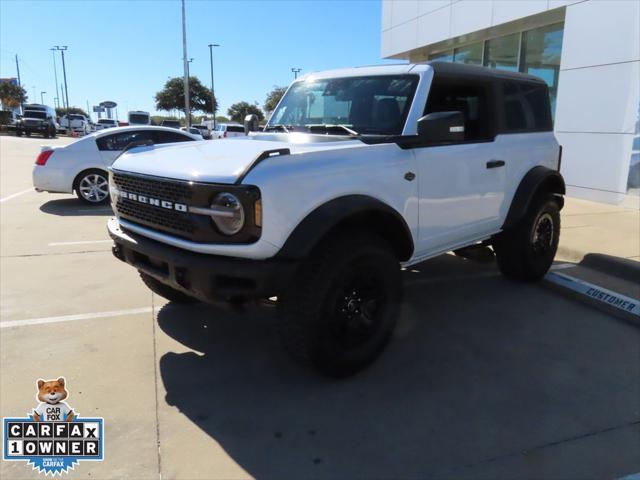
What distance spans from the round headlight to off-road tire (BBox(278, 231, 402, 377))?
0.43 m

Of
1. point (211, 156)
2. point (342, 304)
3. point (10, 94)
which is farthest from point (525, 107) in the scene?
point (10, 94)

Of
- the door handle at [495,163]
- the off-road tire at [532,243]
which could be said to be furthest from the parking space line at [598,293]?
the door handle at [495,163]

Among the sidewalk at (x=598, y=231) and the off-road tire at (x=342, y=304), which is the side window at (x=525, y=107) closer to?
the sidewalk at (x=598, y=231)

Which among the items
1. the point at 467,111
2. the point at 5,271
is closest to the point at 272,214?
the point at 467,111

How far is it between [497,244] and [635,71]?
19.7ft

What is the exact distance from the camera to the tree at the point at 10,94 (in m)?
75.6

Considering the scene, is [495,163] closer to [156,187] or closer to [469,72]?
[469,72]

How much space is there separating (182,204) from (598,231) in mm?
Answer: 6185

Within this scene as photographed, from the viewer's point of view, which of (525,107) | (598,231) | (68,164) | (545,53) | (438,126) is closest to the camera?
(438,126)

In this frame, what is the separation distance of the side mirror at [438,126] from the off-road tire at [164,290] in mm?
2264

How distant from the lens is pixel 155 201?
9.99ft

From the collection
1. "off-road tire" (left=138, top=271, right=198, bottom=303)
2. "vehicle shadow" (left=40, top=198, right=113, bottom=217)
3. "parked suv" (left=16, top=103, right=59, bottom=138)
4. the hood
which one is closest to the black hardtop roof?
the hood

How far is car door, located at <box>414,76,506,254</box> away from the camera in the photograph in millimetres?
3627

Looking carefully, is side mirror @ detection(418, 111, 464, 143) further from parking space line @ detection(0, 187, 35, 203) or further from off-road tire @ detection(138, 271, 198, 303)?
parking space line @ detection(0, 187, 35, 203)
